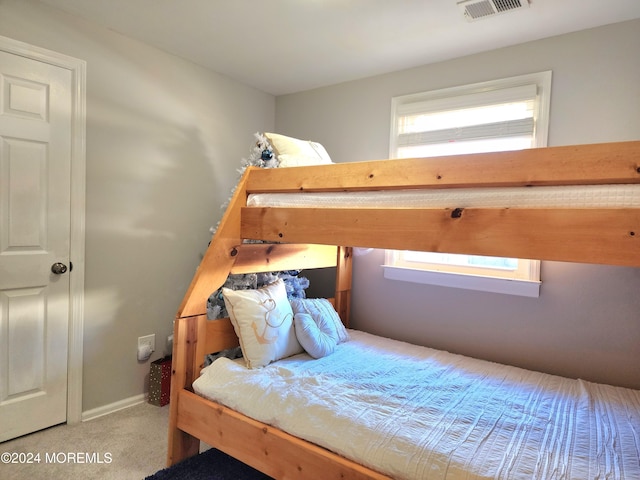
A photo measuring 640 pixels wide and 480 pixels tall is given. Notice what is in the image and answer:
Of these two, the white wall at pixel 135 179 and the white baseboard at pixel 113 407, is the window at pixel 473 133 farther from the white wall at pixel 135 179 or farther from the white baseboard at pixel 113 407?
the white baseboard at pixel 113 407

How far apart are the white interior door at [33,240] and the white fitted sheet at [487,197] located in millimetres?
1380

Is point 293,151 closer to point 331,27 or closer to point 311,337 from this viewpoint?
point 331,27

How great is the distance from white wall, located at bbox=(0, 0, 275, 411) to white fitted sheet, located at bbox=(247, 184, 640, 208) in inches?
50.4

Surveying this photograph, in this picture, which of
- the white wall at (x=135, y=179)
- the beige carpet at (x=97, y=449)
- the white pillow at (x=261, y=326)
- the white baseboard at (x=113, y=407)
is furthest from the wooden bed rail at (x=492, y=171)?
the white baseboard at (x=113, y=407)

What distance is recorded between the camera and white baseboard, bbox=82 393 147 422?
2326 mm

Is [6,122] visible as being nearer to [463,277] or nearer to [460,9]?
[460,9]

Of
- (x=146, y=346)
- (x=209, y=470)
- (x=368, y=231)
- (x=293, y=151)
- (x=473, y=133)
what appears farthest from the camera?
(x=146, y=346)

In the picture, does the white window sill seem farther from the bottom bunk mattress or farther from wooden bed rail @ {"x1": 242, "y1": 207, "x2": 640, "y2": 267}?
wooden bed rail @ {"x1": 242, "y1": 207, "x2": 640, "y2": 267}

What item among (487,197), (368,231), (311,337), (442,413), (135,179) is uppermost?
(135,179)

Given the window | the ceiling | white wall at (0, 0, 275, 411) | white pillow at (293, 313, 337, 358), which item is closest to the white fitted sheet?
white pillow at (293, 313, 337, 358)

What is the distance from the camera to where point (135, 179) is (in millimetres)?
2496

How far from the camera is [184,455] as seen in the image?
6.31ft

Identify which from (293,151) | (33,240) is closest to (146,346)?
(33,240)

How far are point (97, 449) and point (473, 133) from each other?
2.73 m
